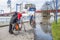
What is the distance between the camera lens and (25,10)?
4207 mm

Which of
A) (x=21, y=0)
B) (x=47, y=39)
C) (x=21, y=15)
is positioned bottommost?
(x=47, y=39)

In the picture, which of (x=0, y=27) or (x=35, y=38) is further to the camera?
(x=0, y=27)

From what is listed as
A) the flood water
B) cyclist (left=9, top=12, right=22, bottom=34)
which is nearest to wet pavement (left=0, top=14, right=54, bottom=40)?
the flood water

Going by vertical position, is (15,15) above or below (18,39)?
above

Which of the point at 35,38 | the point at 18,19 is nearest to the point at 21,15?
the point at 18,19

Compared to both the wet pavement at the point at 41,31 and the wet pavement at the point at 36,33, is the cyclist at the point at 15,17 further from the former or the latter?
the wet pavement at the point at 41,31

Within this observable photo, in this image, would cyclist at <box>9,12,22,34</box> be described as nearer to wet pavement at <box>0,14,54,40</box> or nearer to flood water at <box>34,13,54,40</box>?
wet pavement at <box>0,14,54,40</box>

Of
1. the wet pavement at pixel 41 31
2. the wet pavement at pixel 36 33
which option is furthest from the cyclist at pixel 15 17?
the wet pavement at pixel 41 31

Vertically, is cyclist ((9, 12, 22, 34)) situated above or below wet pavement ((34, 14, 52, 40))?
above

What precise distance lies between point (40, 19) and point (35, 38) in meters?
0.49

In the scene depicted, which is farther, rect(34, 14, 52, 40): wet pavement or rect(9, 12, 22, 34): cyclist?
rect(9, 12, 22, 34): cyclist

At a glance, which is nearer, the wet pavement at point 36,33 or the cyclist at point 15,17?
the wet pavement at point 36,33

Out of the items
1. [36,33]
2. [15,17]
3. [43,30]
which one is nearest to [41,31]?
[43,30]

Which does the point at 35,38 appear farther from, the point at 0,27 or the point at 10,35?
the point at 0,27
